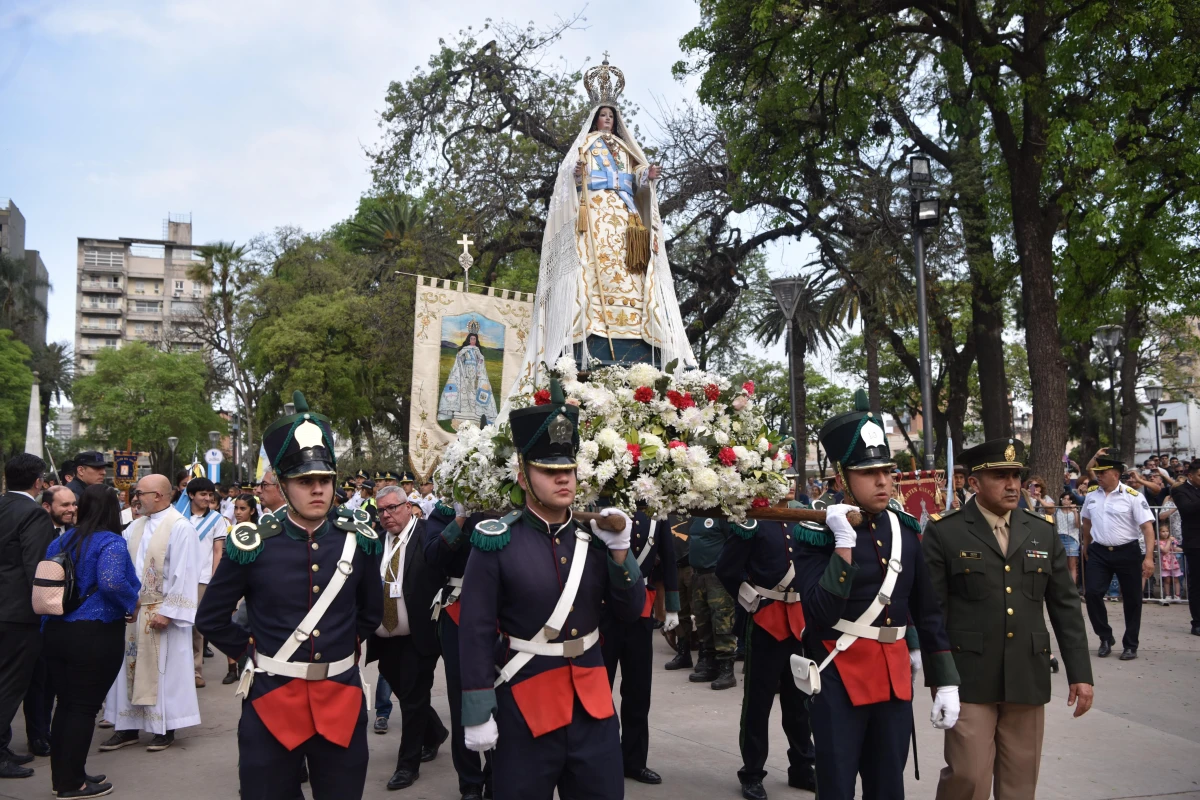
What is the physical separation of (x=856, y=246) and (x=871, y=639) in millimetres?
18244

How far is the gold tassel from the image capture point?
462 inches

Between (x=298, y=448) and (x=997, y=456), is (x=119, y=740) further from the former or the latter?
(x=997, y=456)

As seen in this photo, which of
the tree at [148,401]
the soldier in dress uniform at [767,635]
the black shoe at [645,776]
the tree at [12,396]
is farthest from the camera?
the tree at [148,401]

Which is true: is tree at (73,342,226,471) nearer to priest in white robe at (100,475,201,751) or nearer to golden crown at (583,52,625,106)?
golden crown at (583,52,625,106)

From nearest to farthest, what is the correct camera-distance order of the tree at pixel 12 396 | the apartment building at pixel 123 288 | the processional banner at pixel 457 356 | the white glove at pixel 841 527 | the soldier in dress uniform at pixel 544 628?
the soldier in dress uniform at pixel 544 628 → the white glove at pixel 841 527 → the processional banner at pixel 457 356 → the tree at pixel 12 396 → the apartment building at pixel 123 288

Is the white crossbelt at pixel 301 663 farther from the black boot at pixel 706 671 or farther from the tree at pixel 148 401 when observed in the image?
the tree at pixel 148 401

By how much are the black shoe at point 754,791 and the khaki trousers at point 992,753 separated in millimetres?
1397

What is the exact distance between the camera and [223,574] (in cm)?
445

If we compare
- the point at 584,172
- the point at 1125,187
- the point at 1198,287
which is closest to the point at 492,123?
the point at 584,172

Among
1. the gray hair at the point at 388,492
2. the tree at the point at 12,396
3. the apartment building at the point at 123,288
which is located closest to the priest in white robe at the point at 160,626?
the gray hair at the point at 388,492

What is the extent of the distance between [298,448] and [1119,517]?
364 inches

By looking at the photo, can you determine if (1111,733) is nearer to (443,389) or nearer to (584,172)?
(584,172)

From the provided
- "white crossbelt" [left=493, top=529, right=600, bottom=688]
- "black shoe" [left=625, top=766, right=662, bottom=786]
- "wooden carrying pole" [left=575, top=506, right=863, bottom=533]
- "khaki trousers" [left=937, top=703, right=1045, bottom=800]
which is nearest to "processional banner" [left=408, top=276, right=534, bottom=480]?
"black shoe" [left=625, top=766, right=662, bottom=786]

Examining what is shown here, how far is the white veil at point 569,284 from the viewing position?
11453 millimetres
